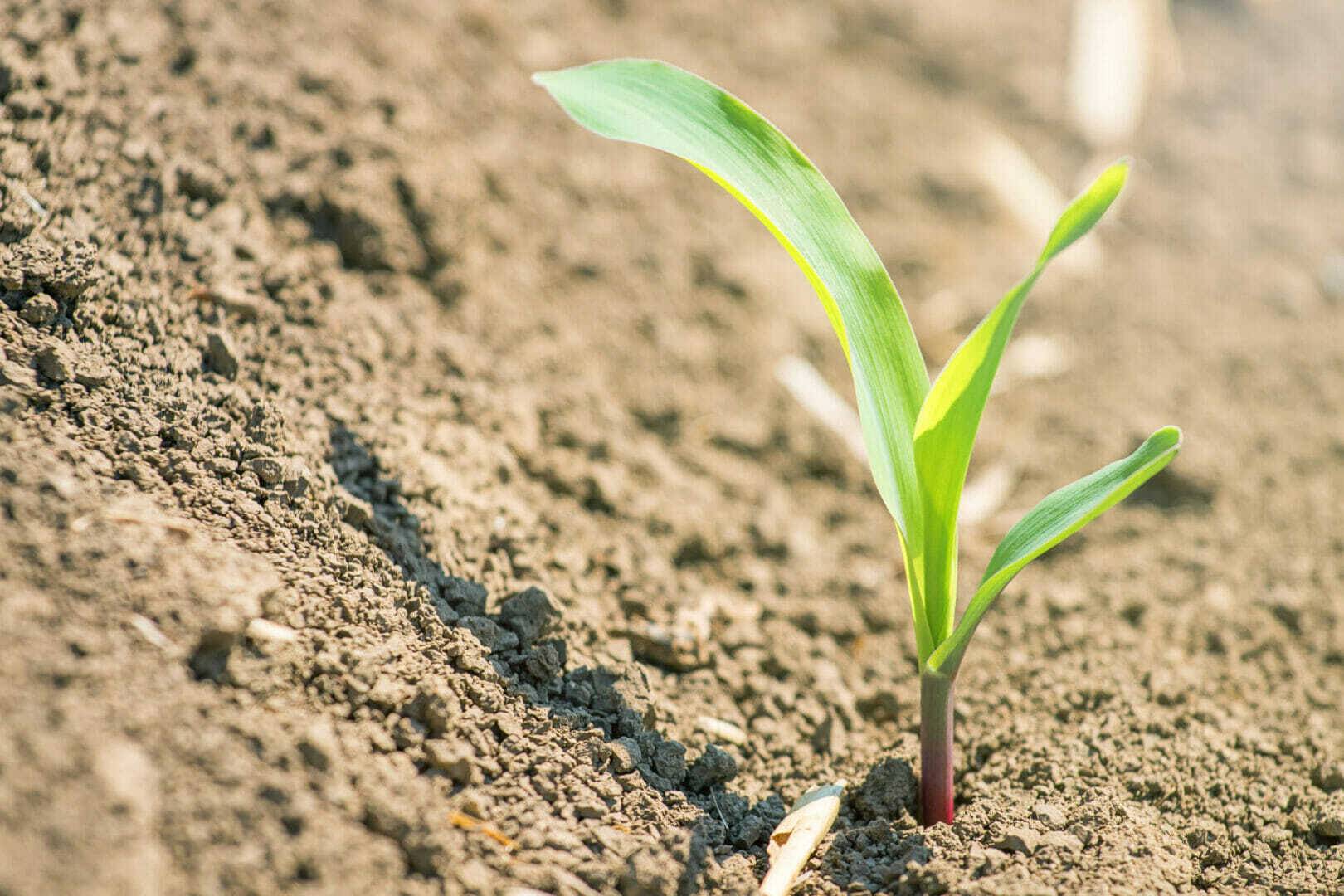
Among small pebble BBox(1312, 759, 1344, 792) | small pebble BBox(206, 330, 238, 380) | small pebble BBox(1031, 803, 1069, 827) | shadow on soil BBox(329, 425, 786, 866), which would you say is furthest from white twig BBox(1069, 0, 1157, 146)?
small pebble BBox(206, 330, 238, 380)

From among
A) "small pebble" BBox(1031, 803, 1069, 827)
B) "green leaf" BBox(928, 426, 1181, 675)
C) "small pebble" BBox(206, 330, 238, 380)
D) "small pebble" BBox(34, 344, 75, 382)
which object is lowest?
"small pebble" BBox(34, 344, 75, 382)

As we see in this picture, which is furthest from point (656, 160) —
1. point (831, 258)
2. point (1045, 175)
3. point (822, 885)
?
point (822, 885)

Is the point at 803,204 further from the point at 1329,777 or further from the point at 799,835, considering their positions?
the point at 1329,777

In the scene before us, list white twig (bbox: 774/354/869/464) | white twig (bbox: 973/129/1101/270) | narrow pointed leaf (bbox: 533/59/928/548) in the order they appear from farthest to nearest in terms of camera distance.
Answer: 1. white twig (bbox: 973/129/1101/270)
2. white twig (bbox: 774/354/869/464)
3. narrow pointed leaf (bbox: 533/59/928/548)

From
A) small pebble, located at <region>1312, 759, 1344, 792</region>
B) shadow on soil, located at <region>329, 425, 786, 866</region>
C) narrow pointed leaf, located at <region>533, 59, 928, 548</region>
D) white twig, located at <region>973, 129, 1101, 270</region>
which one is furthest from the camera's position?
white twig, located at <region>973, 129, 1101, 270</region>

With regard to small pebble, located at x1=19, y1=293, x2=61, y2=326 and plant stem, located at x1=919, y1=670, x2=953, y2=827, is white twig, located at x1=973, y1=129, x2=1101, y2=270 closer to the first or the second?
plant stem, located at x1=919, y1=670, x2=953, y2=827

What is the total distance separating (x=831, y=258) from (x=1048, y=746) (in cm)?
71

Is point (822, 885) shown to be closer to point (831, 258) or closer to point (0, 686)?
point (831, 258)

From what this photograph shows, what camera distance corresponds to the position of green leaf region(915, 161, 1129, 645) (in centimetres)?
94

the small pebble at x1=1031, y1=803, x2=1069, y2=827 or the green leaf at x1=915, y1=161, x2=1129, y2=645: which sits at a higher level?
the green leaf at x1=915, y1=161, x2=1129, y2=645

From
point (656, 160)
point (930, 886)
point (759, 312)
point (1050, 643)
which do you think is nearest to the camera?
point (930, 886)

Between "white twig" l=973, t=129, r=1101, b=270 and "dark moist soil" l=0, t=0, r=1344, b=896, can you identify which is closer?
"dark moist soil" l=0, t=0, r=1344, b=896

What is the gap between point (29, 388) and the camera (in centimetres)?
108

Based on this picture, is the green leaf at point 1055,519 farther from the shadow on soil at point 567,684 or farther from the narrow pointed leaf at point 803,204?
the shadow on soil at point 567,684
